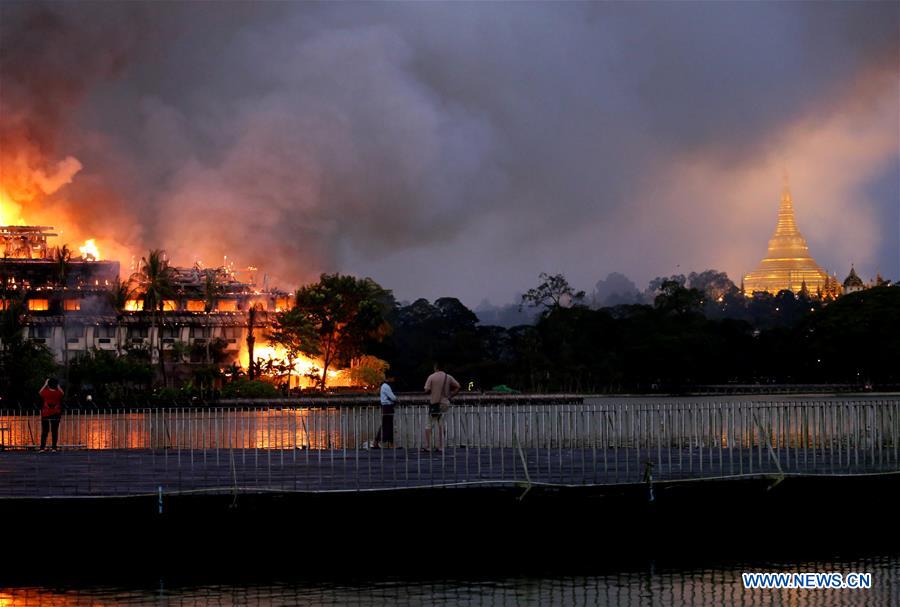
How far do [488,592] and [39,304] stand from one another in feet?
390

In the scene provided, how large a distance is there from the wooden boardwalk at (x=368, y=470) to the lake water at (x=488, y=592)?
6.77 ft

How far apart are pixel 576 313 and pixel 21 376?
76124 millimetres

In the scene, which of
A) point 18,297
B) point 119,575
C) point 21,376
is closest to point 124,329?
point 18,297

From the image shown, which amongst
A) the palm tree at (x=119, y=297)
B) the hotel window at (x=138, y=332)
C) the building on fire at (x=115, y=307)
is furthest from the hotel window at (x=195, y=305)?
the hotel window at (x=138, y=332)

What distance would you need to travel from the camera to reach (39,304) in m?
139

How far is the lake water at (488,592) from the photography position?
27438 millimetres

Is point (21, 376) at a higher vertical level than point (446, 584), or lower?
higher

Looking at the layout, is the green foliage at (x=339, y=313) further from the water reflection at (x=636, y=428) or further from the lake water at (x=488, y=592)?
the lake water at (x=488, y=592)

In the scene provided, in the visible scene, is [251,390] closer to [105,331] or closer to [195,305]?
[105,331]

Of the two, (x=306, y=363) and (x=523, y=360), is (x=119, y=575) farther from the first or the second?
(x=523, y=360)

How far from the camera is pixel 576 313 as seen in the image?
159125mm

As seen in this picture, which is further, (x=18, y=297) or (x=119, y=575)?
(x=18, y=297)

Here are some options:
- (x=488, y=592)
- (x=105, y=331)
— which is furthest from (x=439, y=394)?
(x=105, y=331)

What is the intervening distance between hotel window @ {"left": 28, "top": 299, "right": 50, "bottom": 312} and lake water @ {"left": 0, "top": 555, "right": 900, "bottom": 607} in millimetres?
114368
